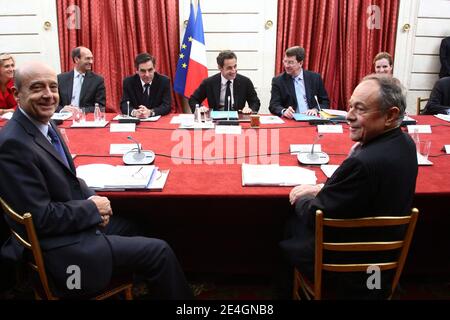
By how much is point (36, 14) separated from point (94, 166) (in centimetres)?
363

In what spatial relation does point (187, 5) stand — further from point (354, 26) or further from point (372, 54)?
point (372, 54)

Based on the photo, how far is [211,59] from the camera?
207 inches

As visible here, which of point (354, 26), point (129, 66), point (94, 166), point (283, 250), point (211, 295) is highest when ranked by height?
point (354, 26)

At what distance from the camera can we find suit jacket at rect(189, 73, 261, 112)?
439cm

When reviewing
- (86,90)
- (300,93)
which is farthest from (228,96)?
(86,90)

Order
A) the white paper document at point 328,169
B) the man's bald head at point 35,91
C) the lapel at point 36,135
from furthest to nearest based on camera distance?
the white paper document at point 328,169 < the man's bald head at point 35,91 < the lapel at point 36,135

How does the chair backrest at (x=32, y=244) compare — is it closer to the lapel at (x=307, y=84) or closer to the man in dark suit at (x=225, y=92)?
the man in dark suit at (x=225, y=92)

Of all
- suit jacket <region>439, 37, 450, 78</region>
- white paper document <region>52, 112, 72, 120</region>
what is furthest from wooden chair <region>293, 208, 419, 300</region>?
suit jacket <region>439, 37, 450, 78</region>

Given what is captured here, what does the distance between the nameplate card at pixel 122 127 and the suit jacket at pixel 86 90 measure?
1.18 metres

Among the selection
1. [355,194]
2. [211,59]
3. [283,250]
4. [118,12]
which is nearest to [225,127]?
[283,250]

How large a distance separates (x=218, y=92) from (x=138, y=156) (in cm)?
213

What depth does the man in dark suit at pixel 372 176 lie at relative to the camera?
1564 mm

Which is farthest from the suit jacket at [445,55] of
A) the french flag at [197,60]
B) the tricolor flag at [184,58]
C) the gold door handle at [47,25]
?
the gold door handle at [47,25]

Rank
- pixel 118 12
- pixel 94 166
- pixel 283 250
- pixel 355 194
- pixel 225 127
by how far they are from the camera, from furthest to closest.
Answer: pixel 118 12 → pixel 225 127 → pixel 94 166 → pixel 283 250 → pixel 355 194
